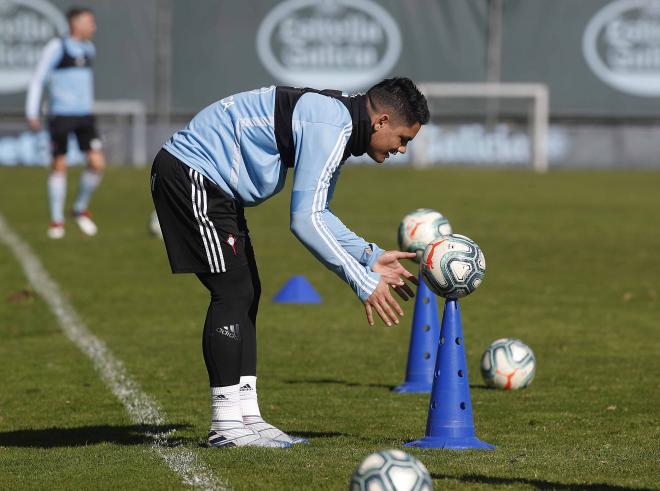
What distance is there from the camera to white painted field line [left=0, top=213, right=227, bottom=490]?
5.95 meters

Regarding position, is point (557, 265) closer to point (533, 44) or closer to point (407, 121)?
point (407, 121)

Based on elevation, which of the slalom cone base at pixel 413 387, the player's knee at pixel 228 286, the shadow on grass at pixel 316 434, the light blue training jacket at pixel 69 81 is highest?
the light blue training jacket at pixel 69 81

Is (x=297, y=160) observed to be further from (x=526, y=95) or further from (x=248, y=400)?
(x=526, y=95)

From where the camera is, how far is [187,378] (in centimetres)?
902

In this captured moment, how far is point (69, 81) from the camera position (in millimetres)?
18266

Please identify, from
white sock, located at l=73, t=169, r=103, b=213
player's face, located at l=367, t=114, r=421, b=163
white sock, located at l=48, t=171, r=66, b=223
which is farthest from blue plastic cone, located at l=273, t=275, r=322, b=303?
player's face, located at l=367, t=114, r=421, b=163

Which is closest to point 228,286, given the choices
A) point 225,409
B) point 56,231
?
point 225,409

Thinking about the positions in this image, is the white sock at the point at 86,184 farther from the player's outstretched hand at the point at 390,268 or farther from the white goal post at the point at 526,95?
the white goal post at the point at 526,95

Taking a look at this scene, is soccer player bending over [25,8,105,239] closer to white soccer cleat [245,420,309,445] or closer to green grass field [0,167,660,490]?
green grass field [0,167,660,490]

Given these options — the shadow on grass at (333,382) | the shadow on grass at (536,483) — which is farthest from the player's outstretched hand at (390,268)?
the shadow on grass at (333,382)

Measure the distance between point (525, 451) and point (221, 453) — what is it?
1.37 meters

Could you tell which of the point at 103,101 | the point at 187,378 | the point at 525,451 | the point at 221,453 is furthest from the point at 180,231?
the point at 103,101

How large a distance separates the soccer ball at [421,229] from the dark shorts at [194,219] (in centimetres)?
213

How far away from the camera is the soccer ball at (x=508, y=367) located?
334 inches
